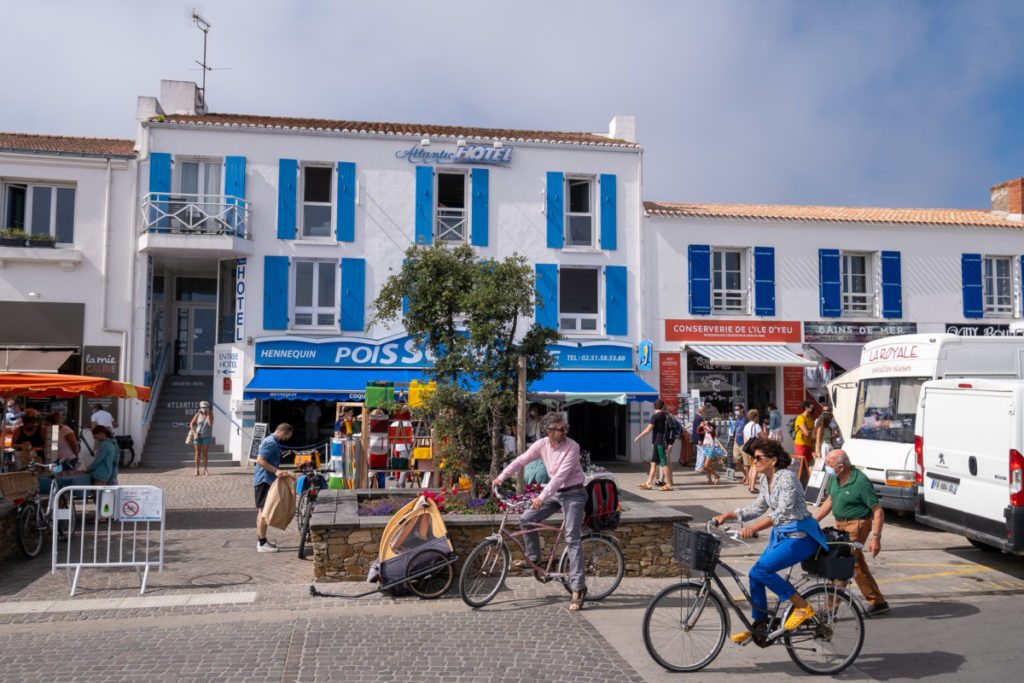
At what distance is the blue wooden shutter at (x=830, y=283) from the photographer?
2081 cm

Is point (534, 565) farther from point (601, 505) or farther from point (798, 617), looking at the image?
point (798, 617)

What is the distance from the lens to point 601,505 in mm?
7074

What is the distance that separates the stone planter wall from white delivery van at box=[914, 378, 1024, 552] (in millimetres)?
3013

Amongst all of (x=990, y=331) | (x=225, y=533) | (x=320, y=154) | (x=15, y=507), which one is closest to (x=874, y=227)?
(x=990, y=331)

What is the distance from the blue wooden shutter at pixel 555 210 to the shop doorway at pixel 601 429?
14.6 feet

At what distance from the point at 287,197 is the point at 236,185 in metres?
1.24

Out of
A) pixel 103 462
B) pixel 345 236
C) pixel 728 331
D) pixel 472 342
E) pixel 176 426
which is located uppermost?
pixel 345 236

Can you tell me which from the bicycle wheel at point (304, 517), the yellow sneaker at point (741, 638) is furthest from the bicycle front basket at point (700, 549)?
the bicycle wheel at point (304, 517)

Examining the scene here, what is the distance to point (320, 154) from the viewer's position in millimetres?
19578

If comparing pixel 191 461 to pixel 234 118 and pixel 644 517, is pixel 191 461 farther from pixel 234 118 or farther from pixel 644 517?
pixel 644 517

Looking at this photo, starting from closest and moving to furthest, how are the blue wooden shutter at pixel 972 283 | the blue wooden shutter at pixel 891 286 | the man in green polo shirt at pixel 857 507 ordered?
the man in green polo shirt at pixel 857 507 < the blue wooden shutter at pixel 891 286 < the blue wooden shutter at pixel 972 283

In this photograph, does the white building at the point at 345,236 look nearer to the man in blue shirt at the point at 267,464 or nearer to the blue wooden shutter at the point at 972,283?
the man in blue shirt at the point at 267,464

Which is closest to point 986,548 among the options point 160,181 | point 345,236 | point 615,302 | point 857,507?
point 857,507

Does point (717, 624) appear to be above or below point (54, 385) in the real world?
below
